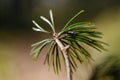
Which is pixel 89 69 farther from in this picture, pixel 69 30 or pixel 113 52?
pixel 69 30

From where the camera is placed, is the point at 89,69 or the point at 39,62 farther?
the point at 39,62

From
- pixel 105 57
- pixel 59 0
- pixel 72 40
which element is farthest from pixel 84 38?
pixel 59 0

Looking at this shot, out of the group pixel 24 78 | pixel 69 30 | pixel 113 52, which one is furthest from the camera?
pixel 24 78

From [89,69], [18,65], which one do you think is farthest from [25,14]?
[89,69]

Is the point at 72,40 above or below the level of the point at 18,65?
below

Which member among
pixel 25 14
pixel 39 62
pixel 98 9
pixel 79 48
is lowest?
pixel 79 48

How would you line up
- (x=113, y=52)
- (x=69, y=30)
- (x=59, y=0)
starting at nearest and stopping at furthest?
(x=69, y=30)
(x=113, y=52)
(x=59, y=0)
